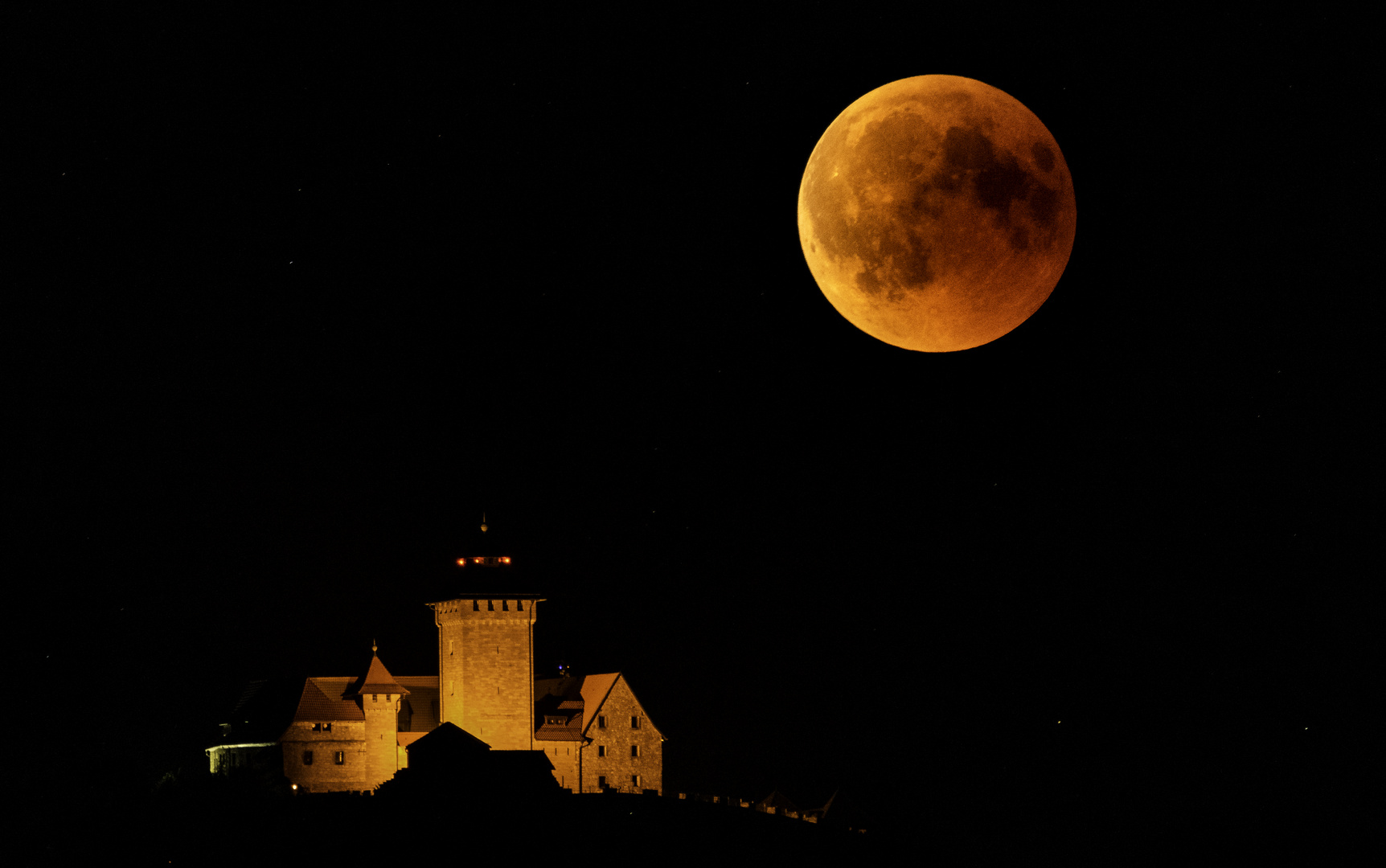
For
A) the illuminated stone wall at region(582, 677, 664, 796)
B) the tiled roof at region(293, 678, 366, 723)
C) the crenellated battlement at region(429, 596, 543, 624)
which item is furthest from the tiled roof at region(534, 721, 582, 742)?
the tiled roof at region(293, 678, 366, 723)

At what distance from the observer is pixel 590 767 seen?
198 feet

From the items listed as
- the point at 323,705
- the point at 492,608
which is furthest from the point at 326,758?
the point at 492,608

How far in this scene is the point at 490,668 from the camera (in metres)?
59.4

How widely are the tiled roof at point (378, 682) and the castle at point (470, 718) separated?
5 centimetres

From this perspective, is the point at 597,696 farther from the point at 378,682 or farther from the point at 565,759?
the point at 378,682

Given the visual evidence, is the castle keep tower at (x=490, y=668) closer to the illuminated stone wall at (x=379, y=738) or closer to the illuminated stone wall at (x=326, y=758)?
the illuminated stone wall at (x=379, y=738)

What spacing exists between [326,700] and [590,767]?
41.1 feet

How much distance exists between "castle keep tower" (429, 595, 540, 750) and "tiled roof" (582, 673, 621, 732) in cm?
320

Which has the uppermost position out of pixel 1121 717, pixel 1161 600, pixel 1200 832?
pixel 1161 600

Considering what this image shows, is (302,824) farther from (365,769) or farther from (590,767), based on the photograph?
(590,767)

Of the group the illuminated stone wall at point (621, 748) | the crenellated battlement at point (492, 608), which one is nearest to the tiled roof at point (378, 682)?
the crenellated battlement at point (492, 608)

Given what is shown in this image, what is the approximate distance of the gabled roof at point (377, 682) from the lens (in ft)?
195

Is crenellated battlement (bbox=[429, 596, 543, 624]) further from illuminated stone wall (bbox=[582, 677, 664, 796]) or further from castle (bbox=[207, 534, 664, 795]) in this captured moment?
illuminated stone wall (bbox=[582, 677, 664, 796])

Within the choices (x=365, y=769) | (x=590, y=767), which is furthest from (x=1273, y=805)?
(x=365, y=769)
